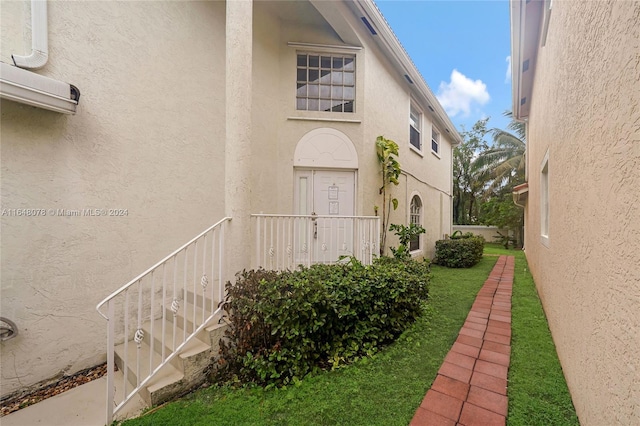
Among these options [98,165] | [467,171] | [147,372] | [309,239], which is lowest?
[147,372]

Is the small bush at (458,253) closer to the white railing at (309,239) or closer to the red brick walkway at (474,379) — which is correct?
the red brick walkway at (474,379)

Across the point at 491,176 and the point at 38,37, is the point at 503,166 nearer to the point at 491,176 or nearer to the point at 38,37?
the point at 491,176

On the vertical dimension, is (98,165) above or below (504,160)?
below

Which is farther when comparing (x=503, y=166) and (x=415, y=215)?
(x=503, y=166)

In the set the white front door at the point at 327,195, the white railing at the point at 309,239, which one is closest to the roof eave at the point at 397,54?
the white front door at the point at 327,195

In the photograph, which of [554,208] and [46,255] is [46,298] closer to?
[46,255]

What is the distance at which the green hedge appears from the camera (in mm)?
3115

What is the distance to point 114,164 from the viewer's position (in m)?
4.02

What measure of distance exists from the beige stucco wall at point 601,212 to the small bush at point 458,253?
6920 millimetres

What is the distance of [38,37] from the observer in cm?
337

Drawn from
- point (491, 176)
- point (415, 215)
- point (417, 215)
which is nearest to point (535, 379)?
point (415, 215)

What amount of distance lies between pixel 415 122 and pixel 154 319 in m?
10.1

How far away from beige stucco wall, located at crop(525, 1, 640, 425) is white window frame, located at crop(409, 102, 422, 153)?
247 inches

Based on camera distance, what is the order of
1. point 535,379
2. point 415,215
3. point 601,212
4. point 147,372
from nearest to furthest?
point 601,212
point 535,379
point 147,372
point 415,215
